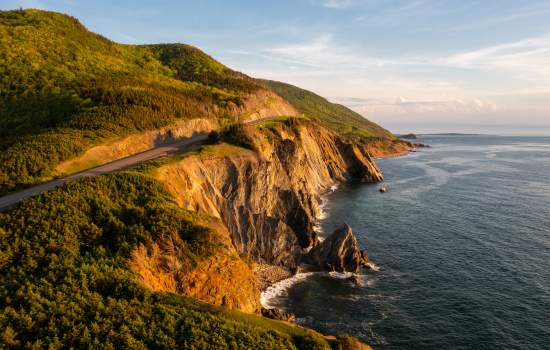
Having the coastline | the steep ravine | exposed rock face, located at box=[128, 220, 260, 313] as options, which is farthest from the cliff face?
exposed rock face, located at box=[128, 220, 260, 313]

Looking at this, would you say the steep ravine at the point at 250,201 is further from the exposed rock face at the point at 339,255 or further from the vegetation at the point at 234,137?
the vegetation at the point at 234,137

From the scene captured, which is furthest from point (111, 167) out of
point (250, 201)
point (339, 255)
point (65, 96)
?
point (339, 255)

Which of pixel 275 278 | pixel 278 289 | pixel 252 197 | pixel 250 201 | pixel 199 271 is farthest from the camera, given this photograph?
pixel 252 197

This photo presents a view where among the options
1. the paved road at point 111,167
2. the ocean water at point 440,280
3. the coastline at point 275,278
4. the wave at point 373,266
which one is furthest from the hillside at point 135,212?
the ocean water at point 440,280

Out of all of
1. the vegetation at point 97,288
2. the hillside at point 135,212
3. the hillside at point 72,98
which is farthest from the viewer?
the hillside at point 72,98

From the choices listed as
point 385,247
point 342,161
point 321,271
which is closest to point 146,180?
point 321,271

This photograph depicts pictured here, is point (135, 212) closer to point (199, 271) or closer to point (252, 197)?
point (199, 271)
